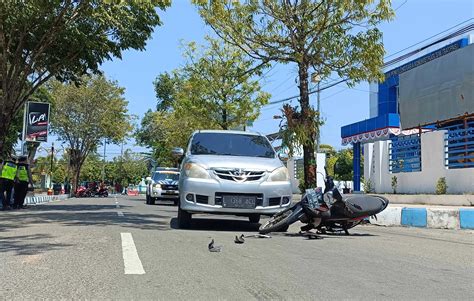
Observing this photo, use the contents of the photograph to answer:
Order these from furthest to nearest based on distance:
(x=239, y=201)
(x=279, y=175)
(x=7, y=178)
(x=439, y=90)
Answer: (x=439, y=90)
(x=7, y=178)
(x=279, y=175)
(x=239, y=201)

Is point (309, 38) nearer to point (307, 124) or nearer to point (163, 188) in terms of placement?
point (307, 124)

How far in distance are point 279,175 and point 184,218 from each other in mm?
2075

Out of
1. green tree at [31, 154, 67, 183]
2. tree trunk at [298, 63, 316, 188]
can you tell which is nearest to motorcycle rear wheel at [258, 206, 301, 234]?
tree trunk at [298, 63, 316, 188]

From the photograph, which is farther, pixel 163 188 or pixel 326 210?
pixel 163 188

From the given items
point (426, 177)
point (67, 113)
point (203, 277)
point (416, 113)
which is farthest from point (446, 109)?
point (67, 113)

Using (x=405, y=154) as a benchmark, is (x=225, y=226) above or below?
below

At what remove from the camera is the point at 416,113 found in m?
20.4

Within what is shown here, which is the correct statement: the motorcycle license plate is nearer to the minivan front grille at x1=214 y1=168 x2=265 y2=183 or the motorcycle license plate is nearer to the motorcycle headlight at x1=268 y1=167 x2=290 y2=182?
the minivan front grille at x1=214 y1=168 x2=265 y2=183

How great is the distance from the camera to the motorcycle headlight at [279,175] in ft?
29.5

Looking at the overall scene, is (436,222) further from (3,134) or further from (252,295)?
(3,134)

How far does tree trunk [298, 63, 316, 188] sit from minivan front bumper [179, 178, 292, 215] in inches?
167

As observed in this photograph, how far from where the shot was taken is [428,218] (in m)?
11.9

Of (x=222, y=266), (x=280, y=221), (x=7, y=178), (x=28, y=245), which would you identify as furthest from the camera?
(x=7, y=178)

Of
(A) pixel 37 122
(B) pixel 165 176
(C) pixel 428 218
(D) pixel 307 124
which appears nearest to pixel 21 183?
(B) pixel 165 176
